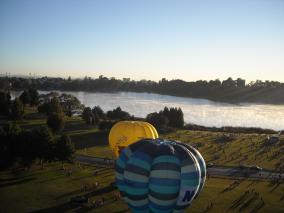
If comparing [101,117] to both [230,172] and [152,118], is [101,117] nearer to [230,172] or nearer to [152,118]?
[152,118]

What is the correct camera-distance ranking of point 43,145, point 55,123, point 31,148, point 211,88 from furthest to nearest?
point 211,88
point 55,123
point 43,145
point 31,148

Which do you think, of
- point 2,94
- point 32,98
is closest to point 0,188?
point 2,94

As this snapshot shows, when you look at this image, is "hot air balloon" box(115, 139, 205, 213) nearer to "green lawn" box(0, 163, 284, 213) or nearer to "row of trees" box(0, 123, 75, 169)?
→ "green lawn" box(0, 163, 284, 213)

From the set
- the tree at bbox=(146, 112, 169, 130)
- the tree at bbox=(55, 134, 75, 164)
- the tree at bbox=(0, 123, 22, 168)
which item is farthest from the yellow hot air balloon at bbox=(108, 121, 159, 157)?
the tree at bbox=(146, 112, 169, 130)

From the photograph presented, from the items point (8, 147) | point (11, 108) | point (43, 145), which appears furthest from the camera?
point (11, 108)

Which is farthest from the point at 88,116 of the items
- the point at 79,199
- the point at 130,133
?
the point at 130,133

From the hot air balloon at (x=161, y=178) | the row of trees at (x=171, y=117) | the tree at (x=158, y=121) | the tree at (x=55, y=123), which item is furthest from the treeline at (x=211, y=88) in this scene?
the hot air balloon at (x=161, y=178)
